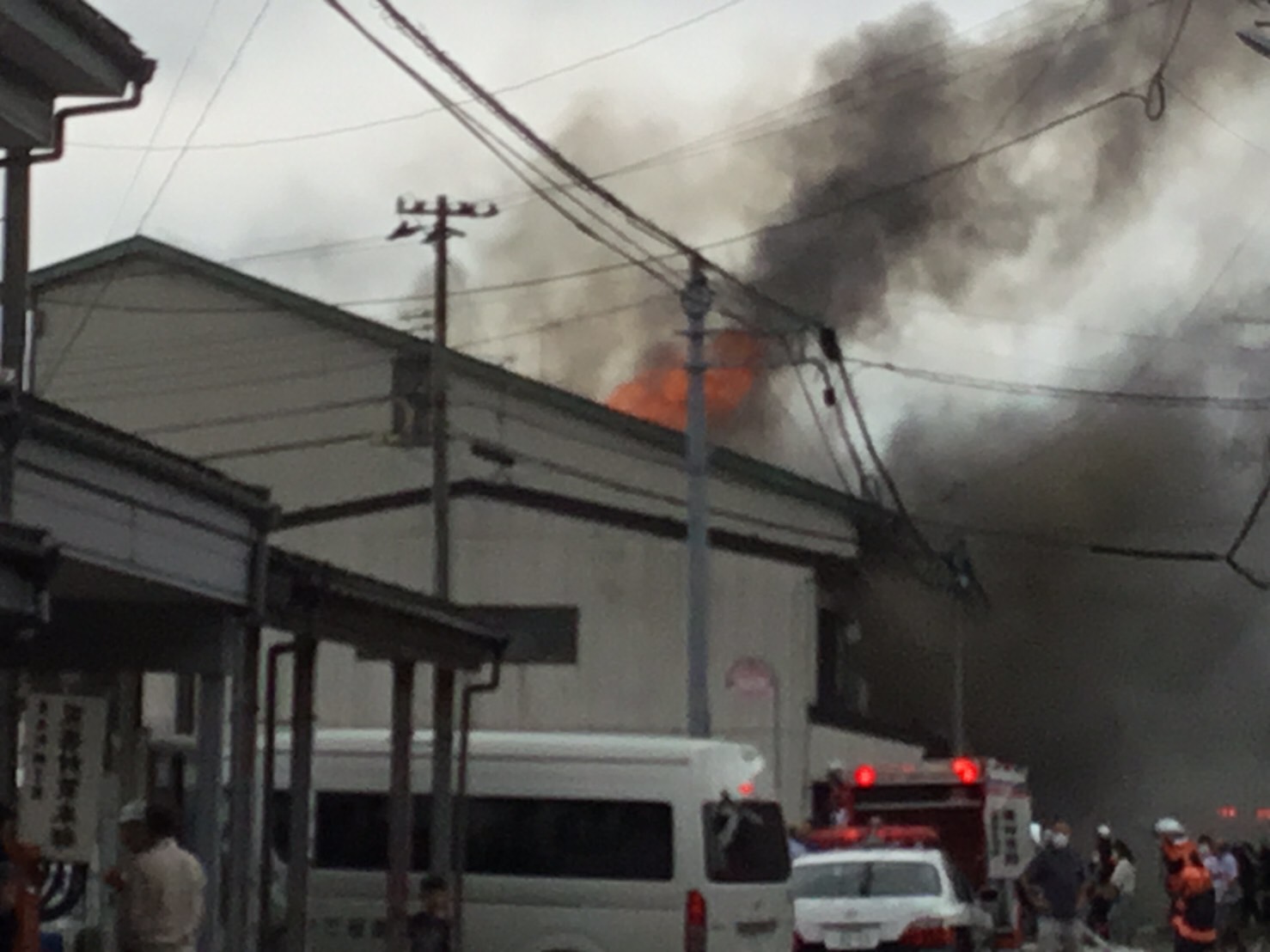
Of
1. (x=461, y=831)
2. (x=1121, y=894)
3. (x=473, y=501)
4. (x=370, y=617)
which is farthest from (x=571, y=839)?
(x=473, y=501)

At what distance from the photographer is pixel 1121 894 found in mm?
30859

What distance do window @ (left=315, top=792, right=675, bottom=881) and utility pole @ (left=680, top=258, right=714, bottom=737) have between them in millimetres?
6294

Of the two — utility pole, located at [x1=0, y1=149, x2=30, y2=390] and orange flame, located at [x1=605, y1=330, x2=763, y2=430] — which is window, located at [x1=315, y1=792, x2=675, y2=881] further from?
orange flame, located at [x1=605, y1=330, x2=763, y2=430]

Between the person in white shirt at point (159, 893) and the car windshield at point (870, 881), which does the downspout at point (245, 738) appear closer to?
the person in white shirt at point (159, 893)

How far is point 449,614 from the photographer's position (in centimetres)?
1681

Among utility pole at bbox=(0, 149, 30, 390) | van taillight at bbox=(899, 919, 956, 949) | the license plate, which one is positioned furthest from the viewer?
the license plate

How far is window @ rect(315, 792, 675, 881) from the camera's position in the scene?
1709 centimetres

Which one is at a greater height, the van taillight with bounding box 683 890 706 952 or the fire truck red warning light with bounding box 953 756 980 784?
the fire truck red warning light with bounding box 953 756 980 784

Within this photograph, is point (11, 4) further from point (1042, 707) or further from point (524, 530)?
point (1042, 707)

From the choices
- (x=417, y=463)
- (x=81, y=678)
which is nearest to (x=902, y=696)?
(x=417, y=463)

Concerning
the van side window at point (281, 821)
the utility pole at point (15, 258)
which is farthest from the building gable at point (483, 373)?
the utility pole at point (15, 258)

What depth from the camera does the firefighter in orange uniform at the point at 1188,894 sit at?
63.3 ft

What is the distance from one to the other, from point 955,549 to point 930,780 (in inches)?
476

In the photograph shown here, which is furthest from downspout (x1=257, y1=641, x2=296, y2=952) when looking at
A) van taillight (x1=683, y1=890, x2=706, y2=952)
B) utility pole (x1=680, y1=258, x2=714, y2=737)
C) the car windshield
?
utility pole (x1=680, y1=258, x2=714, y2=737)
